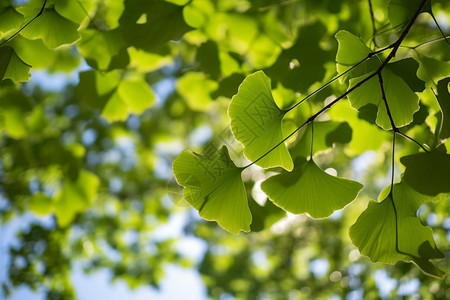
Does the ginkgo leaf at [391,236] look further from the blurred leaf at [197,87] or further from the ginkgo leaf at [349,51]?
the blurred leaf at [197,87]

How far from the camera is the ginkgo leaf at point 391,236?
2.00ft

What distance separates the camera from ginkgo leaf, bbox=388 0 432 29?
2.02 ft

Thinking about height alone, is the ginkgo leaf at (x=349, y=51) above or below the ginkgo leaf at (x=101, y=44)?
below

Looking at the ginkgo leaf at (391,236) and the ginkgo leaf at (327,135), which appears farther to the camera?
the ginkgo leaf at (327,135)

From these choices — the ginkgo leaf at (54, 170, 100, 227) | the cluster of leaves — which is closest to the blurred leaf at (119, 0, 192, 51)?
the cluster of leaves

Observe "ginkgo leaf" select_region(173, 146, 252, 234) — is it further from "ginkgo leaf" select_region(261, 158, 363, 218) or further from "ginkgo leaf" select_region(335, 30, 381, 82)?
"ginkgo leaf" select_region(335, 30, 381, 82)

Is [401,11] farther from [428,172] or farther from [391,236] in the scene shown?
[391,236]

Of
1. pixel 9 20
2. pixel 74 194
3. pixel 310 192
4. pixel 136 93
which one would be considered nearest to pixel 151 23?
pixel 9 20

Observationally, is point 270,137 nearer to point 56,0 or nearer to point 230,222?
point 230,222

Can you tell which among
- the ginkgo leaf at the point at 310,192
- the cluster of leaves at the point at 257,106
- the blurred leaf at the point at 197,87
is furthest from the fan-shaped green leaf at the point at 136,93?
the ginkgo leaf at the point at 310,192

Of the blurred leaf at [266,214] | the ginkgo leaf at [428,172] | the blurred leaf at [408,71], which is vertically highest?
the blurred leaf at [408,71]

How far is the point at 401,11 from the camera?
0.62 meters

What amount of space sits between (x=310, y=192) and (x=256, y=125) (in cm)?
17

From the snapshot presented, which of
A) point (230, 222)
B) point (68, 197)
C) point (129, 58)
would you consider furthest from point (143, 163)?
point (230, 222)
